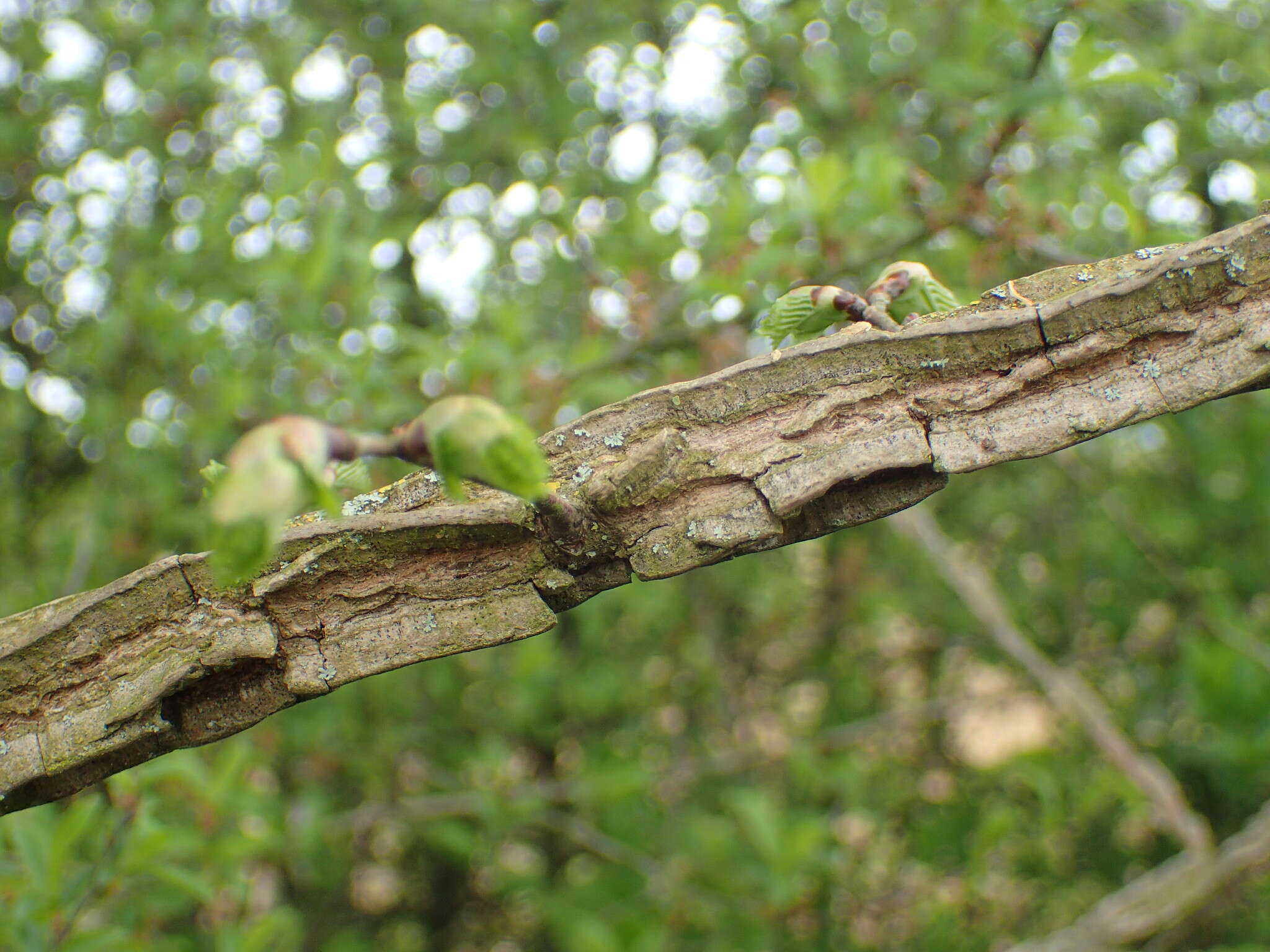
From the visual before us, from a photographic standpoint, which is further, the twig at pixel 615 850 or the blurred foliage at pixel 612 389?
the twig at pixel 615 850

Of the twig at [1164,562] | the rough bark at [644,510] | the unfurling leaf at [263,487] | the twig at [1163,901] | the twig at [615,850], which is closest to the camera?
the unfurling leaf at [263,487]

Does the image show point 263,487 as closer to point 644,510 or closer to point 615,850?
point 644,510

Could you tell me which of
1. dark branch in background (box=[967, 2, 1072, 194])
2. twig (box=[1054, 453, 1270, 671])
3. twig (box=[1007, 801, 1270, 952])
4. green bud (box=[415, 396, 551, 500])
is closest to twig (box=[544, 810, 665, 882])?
twig (box=[1007, 801, 1270, 952])

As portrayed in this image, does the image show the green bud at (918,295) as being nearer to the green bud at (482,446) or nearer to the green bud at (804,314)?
the green bud at (804,314)

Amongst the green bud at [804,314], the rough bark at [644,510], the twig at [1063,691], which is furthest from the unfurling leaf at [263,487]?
the twig at [1063,691]

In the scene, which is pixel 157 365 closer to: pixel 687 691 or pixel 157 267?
pixel 157 267

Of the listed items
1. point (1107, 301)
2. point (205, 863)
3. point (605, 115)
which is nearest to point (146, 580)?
point (1107, 301)
